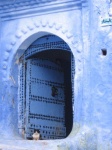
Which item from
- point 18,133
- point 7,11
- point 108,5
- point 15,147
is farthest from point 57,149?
point 7,11

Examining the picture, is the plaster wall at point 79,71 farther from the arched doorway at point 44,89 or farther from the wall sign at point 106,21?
the arched doorway at point 44,89

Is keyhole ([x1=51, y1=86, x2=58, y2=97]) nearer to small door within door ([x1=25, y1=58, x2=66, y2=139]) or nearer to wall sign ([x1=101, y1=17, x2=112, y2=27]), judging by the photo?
small door within door ([x1=25, y1=58, x2=66, y2=139])

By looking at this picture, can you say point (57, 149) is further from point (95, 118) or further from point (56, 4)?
point (56, 4)

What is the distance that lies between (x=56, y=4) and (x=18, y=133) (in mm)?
2346

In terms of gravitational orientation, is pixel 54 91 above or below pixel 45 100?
above

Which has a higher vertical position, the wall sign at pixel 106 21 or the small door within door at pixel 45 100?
the wall sign at pixel 106 21

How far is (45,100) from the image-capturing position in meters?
9.82

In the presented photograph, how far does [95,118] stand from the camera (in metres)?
8.09

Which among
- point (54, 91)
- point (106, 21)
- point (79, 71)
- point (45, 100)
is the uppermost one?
point (106, 21)

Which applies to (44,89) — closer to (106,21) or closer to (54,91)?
(54,91)

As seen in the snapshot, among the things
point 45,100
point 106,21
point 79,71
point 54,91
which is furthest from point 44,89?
point 106,21

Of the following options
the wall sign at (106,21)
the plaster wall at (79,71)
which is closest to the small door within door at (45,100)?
the plaster wall at (79,71)

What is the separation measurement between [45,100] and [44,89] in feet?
0.67

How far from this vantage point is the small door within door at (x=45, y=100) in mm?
9516
